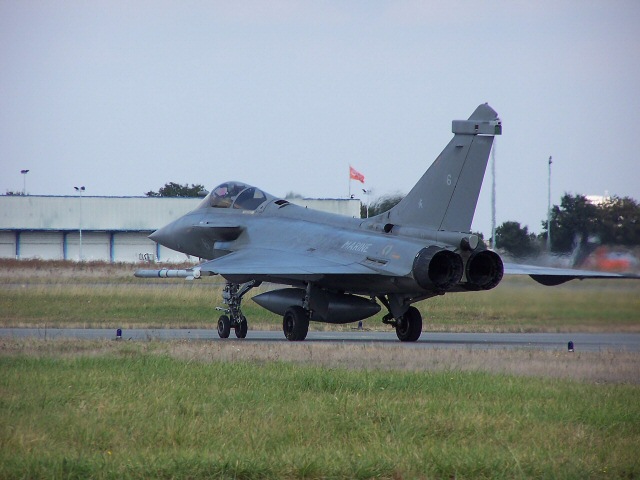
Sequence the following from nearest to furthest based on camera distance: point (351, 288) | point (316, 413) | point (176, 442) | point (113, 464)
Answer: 1. point (113, 464)
2. point (176, 442)
3. point (316, 413)
4. point (351, 288)

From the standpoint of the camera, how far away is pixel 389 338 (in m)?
21.0

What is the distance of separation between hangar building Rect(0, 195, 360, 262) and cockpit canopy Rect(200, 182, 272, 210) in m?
41.1

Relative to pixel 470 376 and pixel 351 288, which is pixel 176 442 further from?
pixel 351 288

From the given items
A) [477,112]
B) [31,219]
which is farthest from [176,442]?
[31,219]

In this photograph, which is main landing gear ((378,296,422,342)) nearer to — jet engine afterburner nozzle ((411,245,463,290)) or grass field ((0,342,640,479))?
jet engine afterburner nozzle ((411,245,463,290))

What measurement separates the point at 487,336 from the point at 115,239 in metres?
51.7

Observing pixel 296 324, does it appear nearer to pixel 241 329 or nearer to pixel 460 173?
pixel 241 329

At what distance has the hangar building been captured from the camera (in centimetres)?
6644

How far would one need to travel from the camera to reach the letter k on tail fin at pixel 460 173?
1791 cm

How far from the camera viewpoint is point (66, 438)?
870cm

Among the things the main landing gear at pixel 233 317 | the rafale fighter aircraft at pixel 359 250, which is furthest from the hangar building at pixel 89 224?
the main landing gear at pixel 233 317

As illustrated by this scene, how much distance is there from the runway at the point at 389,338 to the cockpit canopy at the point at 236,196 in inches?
120

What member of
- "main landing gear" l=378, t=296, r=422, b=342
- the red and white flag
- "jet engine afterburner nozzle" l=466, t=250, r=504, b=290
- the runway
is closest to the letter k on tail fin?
"jet engine afterburner nozzle" l=466, t=250, r=504, b=290

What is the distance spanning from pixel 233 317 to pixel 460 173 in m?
6.15
